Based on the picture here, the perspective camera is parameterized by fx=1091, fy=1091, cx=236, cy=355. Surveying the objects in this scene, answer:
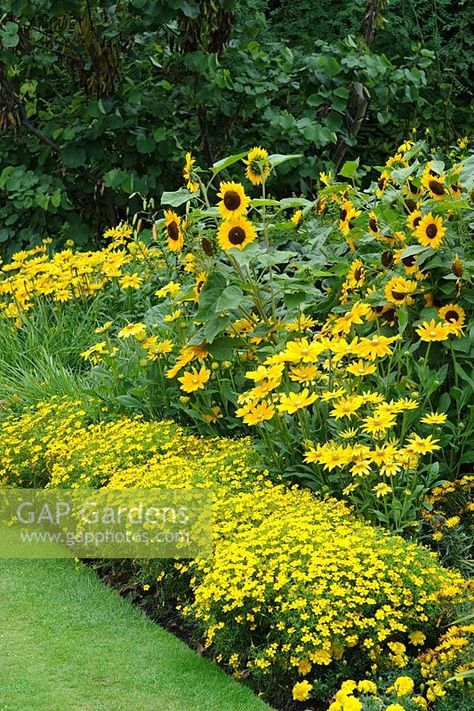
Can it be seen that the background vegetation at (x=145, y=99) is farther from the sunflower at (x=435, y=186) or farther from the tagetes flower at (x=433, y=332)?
the tagetes flower at (x=433, y=332)

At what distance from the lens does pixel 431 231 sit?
4008mm

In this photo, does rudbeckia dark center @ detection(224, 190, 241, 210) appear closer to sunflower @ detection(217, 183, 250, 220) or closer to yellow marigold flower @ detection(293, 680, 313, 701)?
sunflower @ detection(217, 183, 250, 220)

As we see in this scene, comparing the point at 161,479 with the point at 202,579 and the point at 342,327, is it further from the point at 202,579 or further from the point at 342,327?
the point at 342,327

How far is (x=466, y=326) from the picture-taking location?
4.09 meters

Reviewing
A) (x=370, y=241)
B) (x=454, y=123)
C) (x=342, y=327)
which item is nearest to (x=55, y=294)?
(x=370, y=241)

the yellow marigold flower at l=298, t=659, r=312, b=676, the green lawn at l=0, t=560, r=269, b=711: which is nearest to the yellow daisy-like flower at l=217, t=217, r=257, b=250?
the green lawn at l=0, t=560, r=269, b=711

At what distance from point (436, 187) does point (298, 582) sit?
5.44 ft

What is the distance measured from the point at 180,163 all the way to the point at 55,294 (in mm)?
1624

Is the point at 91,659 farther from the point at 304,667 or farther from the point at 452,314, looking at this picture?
the point at 452,314

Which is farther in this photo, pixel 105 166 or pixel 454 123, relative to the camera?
pixel 454 123

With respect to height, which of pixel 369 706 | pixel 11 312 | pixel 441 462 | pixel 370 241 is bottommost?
pixel 369 706

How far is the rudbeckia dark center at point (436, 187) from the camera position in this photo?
161 inches

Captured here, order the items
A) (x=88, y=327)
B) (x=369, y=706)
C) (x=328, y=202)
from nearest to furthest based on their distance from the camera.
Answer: (x=369, y=706) → (x=328, y=202) → (x=88, y=327)

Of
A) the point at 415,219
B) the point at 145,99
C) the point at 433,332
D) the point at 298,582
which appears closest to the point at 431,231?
the point at 415,219
